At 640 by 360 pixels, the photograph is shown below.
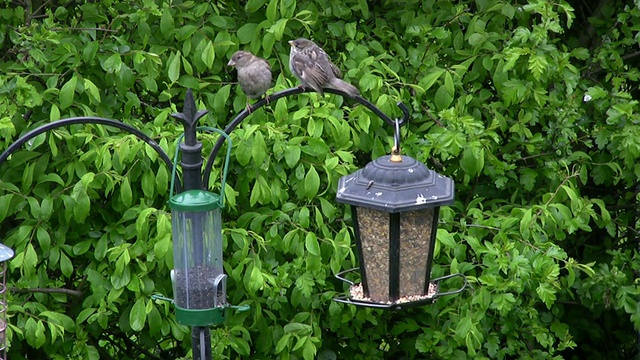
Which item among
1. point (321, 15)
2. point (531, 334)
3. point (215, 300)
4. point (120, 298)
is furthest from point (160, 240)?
point (531, 334)

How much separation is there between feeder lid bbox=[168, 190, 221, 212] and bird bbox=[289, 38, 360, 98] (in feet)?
2.60

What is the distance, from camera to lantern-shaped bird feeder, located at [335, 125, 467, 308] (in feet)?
9.39

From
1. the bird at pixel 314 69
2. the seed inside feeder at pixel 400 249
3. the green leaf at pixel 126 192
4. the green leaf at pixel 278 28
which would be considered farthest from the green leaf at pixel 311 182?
the seed inside feeder at pixel 400 249

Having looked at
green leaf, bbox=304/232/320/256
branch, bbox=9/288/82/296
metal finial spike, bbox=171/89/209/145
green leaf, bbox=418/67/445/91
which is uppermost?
metal finial spike, bbox=171/89/209/145

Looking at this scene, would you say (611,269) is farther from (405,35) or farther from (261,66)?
(261,66)

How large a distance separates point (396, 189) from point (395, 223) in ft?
0.58

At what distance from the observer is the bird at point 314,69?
3.71m

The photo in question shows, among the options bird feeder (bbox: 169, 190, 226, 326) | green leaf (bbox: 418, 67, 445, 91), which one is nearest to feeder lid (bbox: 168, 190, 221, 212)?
bird feeder (bbox: 169, 190, 226, 326)

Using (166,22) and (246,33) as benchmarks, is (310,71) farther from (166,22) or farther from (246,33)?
(166,22)

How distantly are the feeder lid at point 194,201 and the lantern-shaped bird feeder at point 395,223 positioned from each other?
35cm

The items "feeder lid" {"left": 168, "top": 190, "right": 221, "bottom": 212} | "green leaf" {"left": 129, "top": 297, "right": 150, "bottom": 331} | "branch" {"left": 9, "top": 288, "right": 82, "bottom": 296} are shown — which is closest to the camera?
"feeder lid" {"left": 168, "top": 190, "right": 221, "bottom": 212}

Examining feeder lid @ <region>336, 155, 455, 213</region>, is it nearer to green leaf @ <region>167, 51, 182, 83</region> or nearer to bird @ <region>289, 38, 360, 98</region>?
bird @ <region>289, 38, 360, 98</region>

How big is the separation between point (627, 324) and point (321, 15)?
7.75ft

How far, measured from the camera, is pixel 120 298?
14.0 ft
